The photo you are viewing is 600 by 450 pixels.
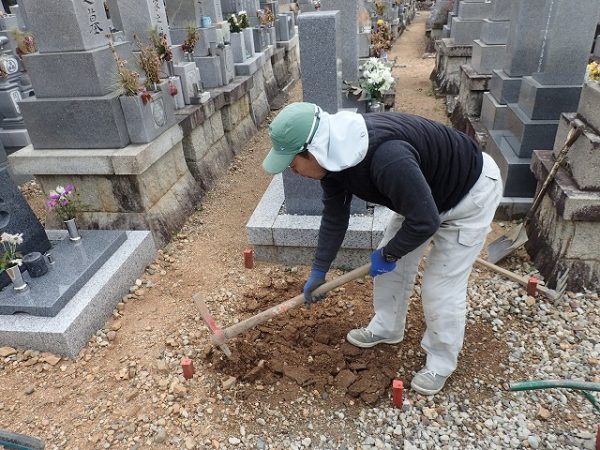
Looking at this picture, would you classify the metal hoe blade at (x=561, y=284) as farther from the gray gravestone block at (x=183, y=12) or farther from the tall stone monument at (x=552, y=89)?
the gray gravestone block at (x=183, y=12)

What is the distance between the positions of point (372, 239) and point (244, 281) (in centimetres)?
117

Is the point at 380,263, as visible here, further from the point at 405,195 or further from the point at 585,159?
the point at 585,159

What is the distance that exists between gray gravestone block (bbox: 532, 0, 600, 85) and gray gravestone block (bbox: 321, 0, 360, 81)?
1.92m

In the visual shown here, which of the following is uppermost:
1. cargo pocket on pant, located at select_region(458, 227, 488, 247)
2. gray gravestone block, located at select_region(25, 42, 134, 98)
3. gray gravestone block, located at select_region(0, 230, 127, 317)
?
gray gravestone block, located at select_region(25, 42, 134, 98)

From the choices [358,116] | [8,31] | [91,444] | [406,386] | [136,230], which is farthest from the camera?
[8,31]

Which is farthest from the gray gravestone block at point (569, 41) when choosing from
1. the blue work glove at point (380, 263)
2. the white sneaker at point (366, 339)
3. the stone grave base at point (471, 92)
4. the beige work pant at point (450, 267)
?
the blue work glove at point (380, 263)

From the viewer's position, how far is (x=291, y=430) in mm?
2738

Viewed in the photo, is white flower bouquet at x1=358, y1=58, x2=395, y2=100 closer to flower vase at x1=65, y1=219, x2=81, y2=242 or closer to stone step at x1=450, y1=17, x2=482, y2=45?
flower vase at x1=65, y1=219, x2=81, y2=242

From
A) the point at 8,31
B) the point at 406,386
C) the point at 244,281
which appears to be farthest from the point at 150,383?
the point at 8,31

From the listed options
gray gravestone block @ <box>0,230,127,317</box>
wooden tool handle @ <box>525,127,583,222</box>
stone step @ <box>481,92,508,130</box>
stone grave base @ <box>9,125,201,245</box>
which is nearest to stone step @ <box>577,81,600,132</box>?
wooden tool handle @ <box>525,127,583,222</box>

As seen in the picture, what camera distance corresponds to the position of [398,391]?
9.07ft

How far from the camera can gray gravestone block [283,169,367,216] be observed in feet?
13.6

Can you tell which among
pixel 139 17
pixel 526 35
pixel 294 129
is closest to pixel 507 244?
pixel 526 35

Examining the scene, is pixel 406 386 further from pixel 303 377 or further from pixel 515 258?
pixel 515 258
